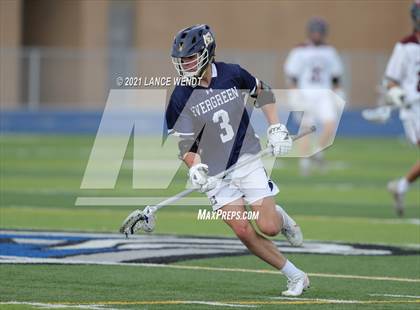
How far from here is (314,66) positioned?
72.6 ft

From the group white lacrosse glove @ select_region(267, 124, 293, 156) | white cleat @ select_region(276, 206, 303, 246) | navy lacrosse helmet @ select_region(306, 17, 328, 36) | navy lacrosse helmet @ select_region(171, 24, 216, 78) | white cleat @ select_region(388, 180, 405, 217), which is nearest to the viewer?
navy lacrosse helmet @ select_region(171, 24, 216, 78)

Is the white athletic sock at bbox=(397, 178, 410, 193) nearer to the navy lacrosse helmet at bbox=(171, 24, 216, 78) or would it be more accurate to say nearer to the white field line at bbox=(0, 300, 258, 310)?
the navy lacrosse helmet at bbox=(171, 24, 216, 78)

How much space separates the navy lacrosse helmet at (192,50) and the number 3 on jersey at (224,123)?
37cm

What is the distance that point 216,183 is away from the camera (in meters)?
8.91

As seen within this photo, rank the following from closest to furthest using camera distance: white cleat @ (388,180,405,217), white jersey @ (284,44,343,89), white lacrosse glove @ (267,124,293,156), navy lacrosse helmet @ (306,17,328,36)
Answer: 1. white lacrosse glove @ (267,124,293,156)
2. white cleat @ (388,180,405,217)
3. navy lacrosse helmet @ (306,17,328,36)
4. white jersey @ (284,44,343,89)

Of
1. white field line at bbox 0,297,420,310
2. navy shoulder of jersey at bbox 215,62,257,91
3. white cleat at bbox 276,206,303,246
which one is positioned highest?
navy shoulder of jersey at bbox 215,62,257,91

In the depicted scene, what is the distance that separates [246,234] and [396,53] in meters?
6.00

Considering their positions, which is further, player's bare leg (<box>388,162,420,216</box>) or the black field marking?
player's bare leg (<box>388,162,420,216</box>)

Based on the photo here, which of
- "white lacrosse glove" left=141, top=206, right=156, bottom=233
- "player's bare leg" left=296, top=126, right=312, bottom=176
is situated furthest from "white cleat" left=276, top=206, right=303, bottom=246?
"player's bare leg" left=296, top=126, right=312, bottom=176

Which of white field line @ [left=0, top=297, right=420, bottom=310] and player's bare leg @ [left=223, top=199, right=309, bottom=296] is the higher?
player's bare leg @ [left=223, top=199, right=309, bottom=296]

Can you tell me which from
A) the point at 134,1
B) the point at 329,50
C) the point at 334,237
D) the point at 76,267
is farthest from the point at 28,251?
the point at 134,1

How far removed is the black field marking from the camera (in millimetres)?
10531

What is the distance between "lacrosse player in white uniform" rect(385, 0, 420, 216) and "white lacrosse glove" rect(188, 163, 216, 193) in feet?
18.6

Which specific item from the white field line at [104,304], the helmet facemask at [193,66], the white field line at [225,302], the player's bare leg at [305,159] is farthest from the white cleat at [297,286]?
the player's bare leg at [305,159]
